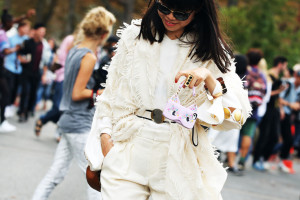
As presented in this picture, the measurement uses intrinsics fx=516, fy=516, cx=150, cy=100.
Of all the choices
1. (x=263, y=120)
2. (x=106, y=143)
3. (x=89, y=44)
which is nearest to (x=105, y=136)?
(x=106, y=143)

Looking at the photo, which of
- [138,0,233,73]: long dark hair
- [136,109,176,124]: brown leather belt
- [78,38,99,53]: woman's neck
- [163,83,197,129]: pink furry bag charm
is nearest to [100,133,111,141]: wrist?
[136,109,176,124]: brown leather belt

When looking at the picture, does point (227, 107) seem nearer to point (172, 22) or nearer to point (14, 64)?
point (172, 22)

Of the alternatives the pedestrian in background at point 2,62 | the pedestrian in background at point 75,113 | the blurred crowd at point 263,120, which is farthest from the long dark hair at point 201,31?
the pedestrian in background at point 2,62

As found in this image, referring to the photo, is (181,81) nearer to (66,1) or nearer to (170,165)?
(170,165)

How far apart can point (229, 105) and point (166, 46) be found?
1.60 ft

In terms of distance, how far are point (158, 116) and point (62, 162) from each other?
2.02 m

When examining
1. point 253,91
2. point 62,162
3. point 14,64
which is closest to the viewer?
point 62,162

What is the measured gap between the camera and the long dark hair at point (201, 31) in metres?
2.82

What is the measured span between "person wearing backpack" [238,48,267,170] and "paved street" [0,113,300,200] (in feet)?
1.93

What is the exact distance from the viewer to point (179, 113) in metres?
2.58

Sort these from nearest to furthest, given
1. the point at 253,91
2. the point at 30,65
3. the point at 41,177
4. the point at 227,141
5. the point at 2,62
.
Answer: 1. the point at 41,177
2. the point at 227,141
3. the point at 253,91
4. the point at 2,62
5. the point at 30,65

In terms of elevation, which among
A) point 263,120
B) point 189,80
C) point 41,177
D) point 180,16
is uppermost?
point 180,16

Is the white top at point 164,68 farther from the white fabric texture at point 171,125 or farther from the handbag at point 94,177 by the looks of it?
the handbag at point 94,177

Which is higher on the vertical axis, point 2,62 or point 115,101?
point 115,101
